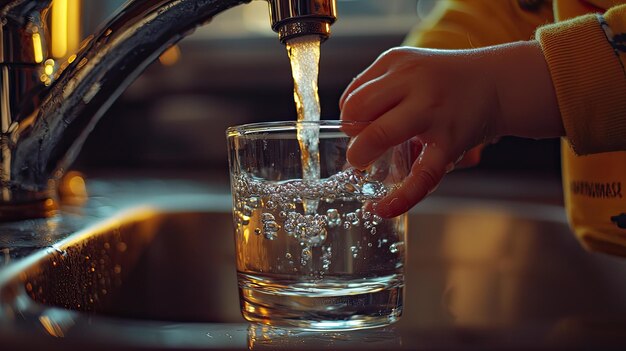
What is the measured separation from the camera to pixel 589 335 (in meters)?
0.32

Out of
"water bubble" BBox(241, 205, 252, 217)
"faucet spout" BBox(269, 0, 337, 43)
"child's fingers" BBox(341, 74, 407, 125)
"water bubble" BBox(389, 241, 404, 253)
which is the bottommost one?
"water bubble" BBox(389, 241, 404, 253)

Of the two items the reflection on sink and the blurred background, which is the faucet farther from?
the blurred background

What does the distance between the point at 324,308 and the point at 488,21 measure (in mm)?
502

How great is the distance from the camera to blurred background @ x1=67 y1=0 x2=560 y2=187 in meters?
1.22

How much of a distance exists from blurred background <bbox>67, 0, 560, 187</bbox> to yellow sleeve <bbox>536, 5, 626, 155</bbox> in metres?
0.68

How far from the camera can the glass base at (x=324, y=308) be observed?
15.6 inches

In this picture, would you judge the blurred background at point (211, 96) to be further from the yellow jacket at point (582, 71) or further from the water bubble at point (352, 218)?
the water bubble at point (352, 218)

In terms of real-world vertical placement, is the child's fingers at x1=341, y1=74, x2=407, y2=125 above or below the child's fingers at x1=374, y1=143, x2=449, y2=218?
above

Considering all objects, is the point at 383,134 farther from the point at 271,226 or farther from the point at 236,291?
the point at 236,291

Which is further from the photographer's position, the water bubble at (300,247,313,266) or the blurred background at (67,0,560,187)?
the blurred background at (67,0,560,187)

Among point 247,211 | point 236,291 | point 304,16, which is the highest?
point 304,16

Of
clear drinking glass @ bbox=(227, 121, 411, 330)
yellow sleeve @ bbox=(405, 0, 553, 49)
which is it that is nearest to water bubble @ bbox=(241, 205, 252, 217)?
clear drinking glass @ bbox=(227, 121, 411, 330)

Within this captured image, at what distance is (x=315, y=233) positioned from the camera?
1.32ft

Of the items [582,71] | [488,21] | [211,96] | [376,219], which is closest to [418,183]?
[376,219]
